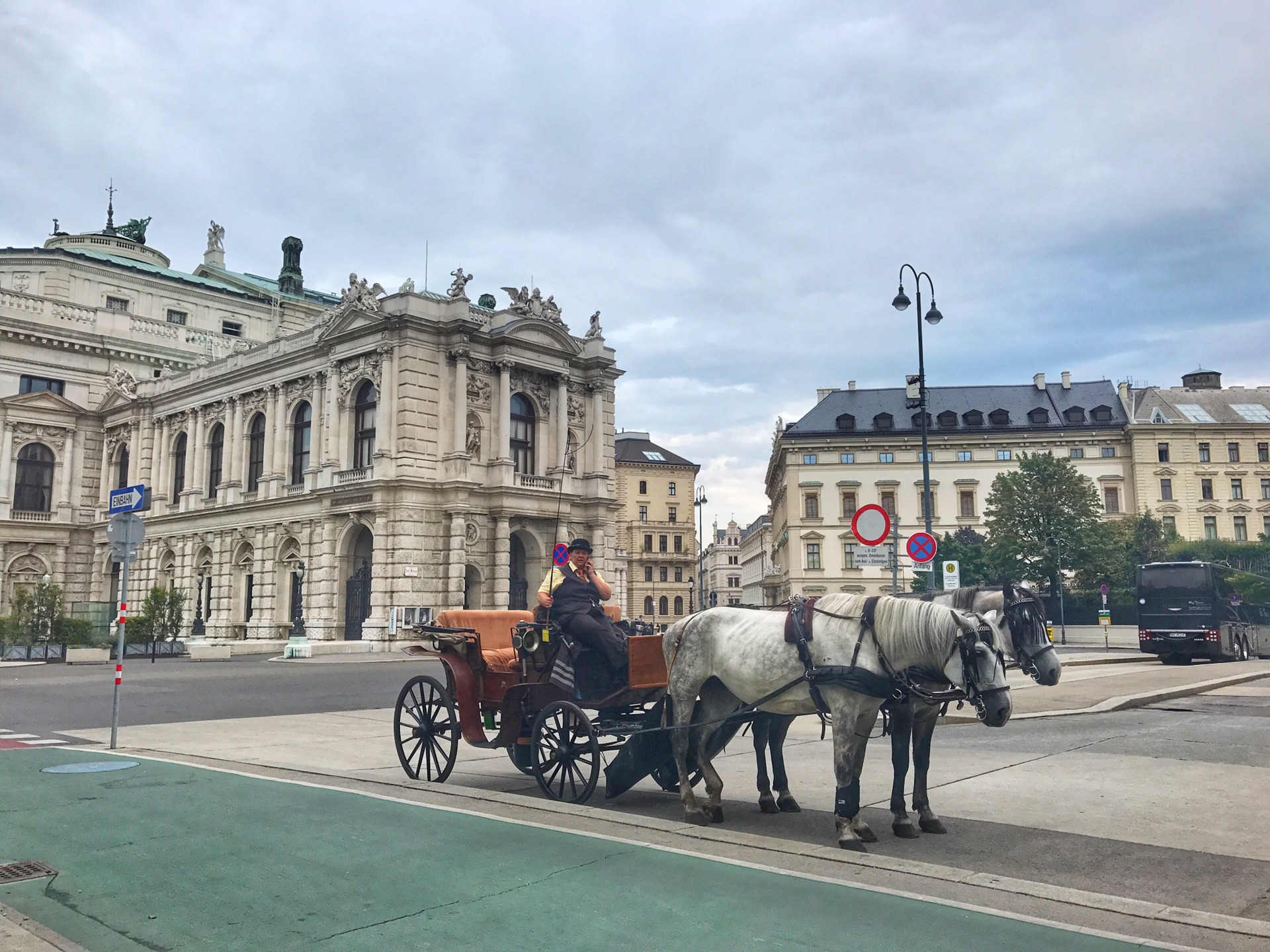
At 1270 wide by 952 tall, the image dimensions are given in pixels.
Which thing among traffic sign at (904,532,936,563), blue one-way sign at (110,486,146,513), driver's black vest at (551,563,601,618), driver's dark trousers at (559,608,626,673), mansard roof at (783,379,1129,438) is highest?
mansard roof at (783,379,1129,438)

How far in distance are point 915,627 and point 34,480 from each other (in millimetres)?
59863

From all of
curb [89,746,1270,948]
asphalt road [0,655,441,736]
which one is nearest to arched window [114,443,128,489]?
asphalt road [0,655,441,736]

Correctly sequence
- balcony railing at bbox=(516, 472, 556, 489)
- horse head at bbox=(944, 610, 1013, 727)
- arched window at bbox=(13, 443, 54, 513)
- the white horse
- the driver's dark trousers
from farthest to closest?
1. arched window at bbox=(13, 443, 54, 513)
2. balcony railing at bbox=(516, 472, 556, 489)
3. the driver's dark trousers
4. the white horse
5. horse head at bbox=(944, 610, 1013, 727)

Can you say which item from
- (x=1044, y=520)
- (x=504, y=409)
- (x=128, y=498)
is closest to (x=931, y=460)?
(x=1044, y=520)

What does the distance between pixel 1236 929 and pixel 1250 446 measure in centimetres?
8035

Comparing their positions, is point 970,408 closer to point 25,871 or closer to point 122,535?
point 122,535

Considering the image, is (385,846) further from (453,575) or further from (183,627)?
(183,627)

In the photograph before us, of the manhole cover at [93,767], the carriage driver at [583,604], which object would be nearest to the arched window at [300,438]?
the manhole cover at [93,767]

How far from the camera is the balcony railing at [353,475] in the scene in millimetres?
40125

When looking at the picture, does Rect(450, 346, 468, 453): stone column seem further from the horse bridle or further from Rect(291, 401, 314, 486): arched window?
the horse bridle

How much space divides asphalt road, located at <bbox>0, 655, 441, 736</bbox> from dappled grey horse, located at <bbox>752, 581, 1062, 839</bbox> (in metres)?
12.2

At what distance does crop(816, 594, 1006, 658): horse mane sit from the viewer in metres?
6.88

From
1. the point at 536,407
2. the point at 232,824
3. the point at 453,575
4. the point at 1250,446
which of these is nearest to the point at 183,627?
the point at 453,575

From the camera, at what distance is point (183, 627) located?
157 feet
